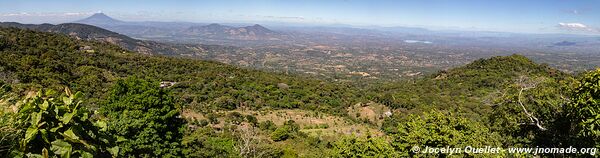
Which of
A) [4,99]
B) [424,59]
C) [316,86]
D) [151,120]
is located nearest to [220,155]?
[151,120]

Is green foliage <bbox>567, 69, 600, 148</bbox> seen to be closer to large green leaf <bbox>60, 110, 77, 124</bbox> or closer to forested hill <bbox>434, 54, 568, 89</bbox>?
large green leaf <bbox>60, 110, 77, 124</bbox>

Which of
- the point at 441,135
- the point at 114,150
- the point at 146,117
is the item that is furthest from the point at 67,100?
the point at 146,117

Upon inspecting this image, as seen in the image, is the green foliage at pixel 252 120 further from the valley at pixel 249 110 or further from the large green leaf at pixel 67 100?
the large green leaf at pixel 67 100

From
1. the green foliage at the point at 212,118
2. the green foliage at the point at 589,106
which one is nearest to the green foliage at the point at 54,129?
the green foliage at the point at 589,106

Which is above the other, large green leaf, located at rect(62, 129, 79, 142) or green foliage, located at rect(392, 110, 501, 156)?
large green leaf, located at rect(62, 129, 79, 142)

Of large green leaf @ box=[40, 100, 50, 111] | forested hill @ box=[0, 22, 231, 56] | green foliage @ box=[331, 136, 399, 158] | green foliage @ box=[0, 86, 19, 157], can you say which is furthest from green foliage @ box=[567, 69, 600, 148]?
forested hill @ box=[0, 22, 231, 56]

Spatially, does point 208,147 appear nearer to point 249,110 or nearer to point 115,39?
point 249,110
